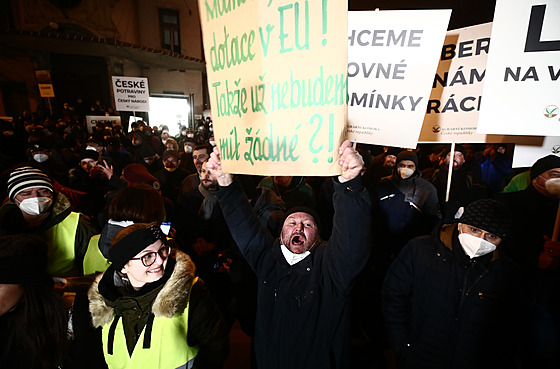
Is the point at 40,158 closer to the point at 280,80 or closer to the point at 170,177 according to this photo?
the point at 170,177

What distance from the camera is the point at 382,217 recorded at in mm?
3787

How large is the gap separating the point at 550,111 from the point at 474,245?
1018mm

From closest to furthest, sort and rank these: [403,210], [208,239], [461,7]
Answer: [208,239], [403,210], [461,7]

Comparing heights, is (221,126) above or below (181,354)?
above

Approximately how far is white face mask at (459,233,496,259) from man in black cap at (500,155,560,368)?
1.67 feet

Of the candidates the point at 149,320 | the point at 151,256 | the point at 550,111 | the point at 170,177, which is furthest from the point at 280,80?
the point at 170,177

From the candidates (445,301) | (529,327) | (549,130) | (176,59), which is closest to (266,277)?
(445,301)

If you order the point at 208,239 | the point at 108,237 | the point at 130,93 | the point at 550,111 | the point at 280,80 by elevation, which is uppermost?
the point at 130,93

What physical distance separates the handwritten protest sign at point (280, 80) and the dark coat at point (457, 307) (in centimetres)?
120

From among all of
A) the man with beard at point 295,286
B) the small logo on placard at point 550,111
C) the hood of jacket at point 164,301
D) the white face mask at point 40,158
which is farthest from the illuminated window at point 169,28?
the small logo on placard at point 550,111

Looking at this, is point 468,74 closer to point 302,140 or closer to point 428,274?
point 428,274

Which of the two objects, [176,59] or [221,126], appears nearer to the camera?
[221,126]

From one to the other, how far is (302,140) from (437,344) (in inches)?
65.2

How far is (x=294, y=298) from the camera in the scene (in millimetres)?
1807
